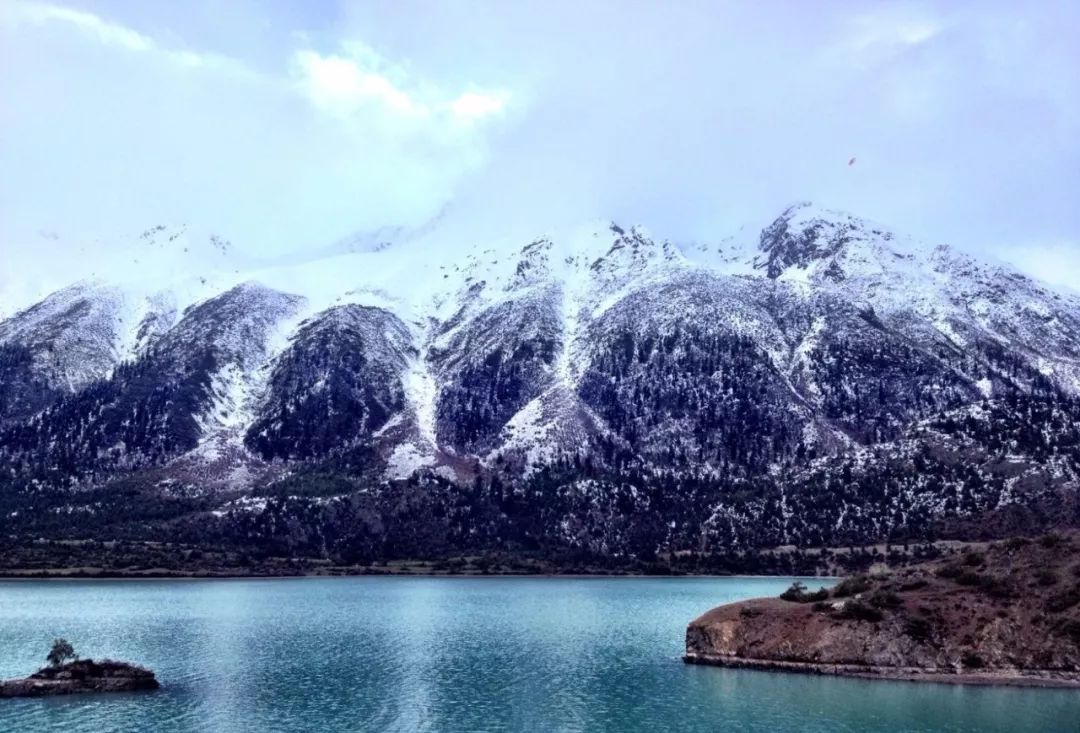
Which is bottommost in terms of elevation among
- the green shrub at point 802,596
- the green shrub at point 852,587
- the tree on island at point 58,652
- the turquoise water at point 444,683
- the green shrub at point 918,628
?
the turquoise water at point 444,683

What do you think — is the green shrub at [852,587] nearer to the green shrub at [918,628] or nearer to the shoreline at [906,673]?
the green shrub at [918,628]

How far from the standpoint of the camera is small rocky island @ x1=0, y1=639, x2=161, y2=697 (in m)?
70.2

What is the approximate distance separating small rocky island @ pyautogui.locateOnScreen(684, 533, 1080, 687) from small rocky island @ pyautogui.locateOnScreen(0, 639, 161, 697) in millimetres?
47308

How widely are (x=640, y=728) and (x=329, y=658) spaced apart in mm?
38927

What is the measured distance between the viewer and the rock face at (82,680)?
70125 millimetres

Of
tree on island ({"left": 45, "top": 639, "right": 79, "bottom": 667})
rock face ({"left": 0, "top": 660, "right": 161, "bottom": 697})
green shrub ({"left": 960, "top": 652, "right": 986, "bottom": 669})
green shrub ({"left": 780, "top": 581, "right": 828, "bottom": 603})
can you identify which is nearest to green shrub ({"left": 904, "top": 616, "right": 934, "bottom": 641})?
green shrub ({"left": 960, "top": 652, "right": 986, "bottom": 669})

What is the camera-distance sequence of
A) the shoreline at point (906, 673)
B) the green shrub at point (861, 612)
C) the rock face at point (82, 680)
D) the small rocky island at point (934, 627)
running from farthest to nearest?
the green shrub at point (861, 612), the small rocky island at point (934, 627), the shoreline at point (906, 673), the rock face at point (82, 680)

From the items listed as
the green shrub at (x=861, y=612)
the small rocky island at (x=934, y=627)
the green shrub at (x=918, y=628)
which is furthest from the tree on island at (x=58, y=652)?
the green shrub at (x=918, y=628)

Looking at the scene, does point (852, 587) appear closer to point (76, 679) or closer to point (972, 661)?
point (972, 661)

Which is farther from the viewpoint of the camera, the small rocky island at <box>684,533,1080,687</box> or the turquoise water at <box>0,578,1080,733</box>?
the small rocky island at <box>684,533,1080,687</box>

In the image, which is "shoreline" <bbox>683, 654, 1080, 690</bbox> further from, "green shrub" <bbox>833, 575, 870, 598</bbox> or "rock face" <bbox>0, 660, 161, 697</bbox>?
"rock face" <bbox>0, 660, 161, 697</bbox>

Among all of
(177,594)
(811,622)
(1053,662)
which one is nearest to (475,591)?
(177,594)

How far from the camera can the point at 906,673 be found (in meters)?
79.2

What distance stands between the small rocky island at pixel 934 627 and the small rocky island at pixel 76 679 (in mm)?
47308
